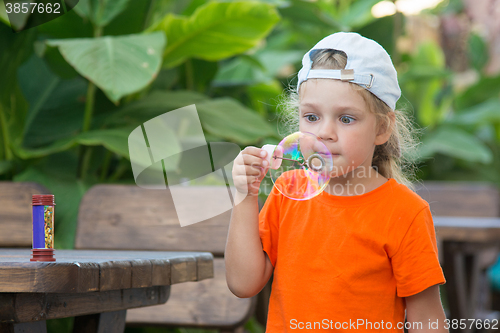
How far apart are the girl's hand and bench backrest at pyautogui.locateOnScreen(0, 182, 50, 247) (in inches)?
40.0

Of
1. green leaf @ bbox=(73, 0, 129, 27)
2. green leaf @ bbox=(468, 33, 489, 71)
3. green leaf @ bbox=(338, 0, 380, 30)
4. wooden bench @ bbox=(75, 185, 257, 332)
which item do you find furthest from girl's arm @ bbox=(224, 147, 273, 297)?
green leaf @ bbox=(468, 33, 489, 71)

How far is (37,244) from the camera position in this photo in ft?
3.07

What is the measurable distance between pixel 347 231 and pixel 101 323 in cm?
54

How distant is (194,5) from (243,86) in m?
0.53

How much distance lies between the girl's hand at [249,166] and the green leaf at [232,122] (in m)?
1.20

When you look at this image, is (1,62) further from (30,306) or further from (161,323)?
(30,306)

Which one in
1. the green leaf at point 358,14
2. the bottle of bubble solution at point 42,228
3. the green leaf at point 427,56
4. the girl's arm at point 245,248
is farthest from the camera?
the green leaf at point 427,56

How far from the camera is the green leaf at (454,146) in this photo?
3391mm

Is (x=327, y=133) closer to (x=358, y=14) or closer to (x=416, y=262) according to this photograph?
(x=416, y=262)

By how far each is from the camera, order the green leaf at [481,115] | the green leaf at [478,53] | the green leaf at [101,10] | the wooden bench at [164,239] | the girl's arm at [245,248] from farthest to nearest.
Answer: the green leaf at [478,53]
the green leaf at [481,115]
the green leaf at [101,10]
the wooden bench at [164,239]
the girl's arm at [245,248]

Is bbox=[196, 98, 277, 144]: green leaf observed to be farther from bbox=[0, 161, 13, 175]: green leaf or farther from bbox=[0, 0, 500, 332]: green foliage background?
bbox=[0, 161, 13, 175]: green leaf

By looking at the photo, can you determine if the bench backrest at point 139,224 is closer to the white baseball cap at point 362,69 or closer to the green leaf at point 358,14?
the white baseball cap at point 362,69

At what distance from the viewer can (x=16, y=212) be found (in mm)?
1771

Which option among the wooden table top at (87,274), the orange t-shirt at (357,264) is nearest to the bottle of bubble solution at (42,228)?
the wooden table top at (87,274)
